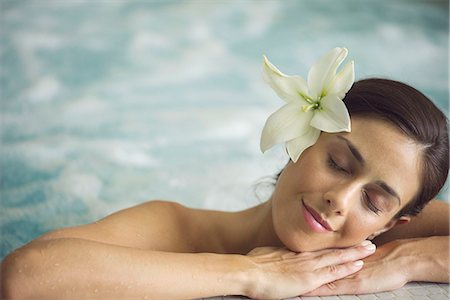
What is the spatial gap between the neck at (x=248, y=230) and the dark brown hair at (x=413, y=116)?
388mm

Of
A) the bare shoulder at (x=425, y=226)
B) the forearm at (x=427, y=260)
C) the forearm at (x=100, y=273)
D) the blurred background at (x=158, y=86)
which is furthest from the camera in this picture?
the blurred background at (x=158, y=86)

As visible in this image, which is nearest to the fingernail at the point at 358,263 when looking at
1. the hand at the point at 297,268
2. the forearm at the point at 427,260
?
the hand at the point at 297,268

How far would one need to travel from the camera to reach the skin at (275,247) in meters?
1.57

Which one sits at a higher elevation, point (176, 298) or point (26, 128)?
point (176, 298)

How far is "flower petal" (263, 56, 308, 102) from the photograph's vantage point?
1.90 m

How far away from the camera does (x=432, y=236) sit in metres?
2.15

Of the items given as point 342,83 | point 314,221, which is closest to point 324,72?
point 342,83

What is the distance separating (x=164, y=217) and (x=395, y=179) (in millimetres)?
672

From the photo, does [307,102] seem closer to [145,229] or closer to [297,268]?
[297,268]

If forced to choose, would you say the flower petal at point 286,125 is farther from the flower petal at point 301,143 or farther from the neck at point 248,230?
the neck at point 248,230

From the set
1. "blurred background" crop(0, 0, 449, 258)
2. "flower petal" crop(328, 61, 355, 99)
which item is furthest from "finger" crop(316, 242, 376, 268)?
A: "blurred background" crop(0, 0, 449, 258)

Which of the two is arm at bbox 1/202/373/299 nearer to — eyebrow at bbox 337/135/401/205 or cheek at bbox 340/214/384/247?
cheek at bbox 340/214/384/247

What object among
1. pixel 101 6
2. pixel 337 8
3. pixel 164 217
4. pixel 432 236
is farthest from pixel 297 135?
pixel 337 8

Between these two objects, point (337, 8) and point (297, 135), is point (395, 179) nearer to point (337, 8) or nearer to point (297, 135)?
point (297, 135)
